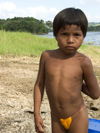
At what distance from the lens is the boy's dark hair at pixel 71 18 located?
1.29 m

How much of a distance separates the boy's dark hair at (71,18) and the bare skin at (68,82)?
3cm

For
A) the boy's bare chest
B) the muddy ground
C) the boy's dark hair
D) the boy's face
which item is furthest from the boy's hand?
the muddy ground

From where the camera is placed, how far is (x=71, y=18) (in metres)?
1.29

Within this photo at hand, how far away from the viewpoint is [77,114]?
1383mm

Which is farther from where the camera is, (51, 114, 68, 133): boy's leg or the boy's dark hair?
(51, 114, 68, 133): boy's leg

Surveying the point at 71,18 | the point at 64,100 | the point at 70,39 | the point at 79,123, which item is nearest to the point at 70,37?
the point at 70,39

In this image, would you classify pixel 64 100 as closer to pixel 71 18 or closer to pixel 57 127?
pixel 57 127

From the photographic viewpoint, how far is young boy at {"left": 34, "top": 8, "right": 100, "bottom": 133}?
4.27 feet

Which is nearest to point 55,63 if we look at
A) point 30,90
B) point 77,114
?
point 77,114

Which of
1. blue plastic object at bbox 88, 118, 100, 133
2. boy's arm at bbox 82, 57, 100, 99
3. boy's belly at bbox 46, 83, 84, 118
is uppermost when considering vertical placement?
boy's arm at bbox 82, 57, 100, 99

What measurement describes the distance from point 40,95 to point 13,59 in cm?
538

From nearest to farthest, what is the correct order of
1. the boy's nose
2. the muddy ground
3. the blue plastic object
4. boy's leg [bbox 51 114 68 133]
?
the boy's nose
boy's leg [bbox 51 114 68 133]
the blue plastic object
the muddy ground

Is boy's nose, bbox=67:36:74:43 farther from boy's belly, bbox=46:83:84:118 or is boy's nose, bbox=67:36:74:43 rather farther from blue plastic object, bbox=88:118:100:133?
blue plastic object, bbox=88:118:100:133

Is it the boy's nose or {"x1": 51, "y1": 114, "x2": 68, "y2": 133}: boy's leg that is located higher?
the boy's nose
